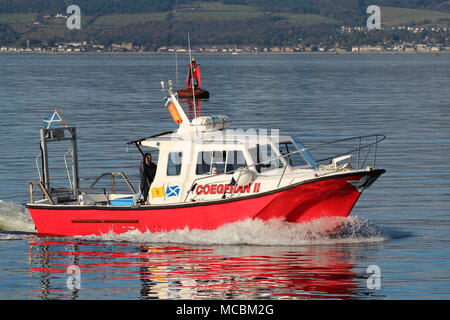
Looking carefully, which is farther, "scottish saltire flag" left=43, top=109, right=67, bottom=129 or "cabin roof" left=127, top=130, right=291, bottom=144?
"scottish saltire flag" left=43, top=109, right=67, bottom=129

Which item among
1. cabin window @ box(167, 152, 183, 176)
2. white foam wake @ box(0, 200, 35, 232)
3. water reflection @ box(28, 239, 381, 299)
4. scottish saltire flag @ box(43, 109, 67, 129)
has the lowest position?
white foam wake @ box(0, 200, 35, 232)

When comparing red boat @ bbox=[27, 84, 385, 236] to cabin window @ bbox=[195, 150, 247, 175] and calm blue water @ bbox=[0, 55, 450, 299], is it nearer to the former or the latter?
cabin window @ bbox=[195, 150, 247, 175]

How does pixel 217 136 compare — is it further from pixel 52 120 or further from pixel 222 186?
pixel 52 120

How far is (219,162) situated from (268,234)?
2.18m

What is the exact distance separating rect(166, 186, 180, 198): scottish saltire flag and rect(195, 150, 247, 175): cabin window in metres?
0.67

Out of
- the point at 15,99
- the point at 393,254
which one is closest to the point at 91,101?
the point at 15,99

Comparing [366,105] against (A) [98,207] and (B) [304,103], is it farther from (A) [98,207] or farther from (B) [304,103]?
(A) [98,207]

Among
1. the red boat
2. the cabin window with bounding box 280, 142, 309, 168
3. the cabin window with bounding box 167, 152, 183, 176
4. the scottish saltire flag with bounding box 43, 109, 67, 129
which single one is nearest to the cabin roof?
the red boat

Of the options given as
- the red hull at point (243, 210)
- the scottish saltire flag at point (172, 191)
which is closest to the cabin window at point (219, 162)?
the scottish saltire flag at point (172, 191)

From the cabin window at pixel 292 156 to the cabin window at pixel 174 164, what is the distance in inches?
103

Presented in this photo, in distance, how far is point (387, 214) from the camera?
94.2 feet

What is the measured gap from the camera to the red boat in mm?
23625

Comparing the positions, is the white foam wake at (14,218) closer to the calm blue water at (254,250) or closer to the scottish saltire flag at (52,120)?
the calm blue water at (254,250)

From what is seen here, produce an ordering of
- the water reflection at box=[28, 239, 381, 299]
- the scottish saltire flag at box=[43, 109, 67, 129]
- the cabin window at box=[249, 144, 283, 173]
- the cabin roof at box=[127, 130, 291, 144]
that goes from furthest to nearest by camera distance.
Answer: the scottish saltire flag at box=[43, 109, 67, 129] → the cabin roof at box=[127, 130, 291, 144] → the cabin window at box=[249, 144, 283, 173] → the water reflection at box=[28, 239, 381, 299]
